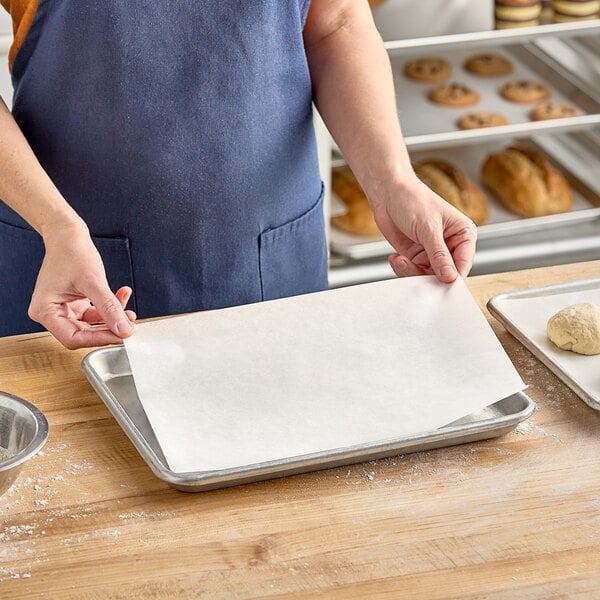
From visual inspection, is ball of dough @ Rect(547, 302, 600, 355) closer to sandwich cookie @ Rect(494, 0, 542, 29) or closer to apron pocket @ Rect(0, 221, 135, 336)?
apron pocket @ Rect(0, 221, 135, 336)

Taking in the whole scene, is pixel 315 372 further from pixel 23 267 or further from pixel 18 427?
pixel 23 267

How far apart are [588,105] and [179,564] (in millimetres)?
1934

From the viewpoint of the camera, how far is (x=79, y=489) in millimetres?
826

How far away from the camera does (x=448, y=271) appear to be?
1024mm

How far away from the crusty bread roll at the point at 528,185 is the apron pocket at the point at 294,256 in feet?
3.39

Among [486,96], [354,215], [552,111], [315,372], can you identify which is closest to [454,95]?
[486,96]

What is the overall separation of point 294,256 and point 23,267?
35 centimetres

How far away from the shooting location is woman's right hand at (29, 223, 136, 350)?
0.93 m

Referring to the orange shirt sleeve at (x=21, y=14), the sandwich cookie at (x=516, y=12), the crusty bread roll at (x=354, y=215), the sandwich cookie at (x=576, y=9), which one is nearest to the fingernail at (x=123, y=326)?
the orange shirt sleeve at (x=21, y=14)

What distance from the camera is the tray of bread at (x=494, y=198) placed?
225cm

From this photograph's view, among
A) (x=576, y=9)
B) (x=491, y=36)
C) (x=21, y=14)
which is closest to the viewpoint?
(x=21, y=14)

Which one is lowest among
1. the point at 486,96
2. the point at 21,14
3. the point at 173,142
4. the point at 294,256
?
the point at 486,96

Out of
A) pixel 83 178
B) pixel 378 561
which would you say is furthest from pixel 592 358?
pixel 83 178

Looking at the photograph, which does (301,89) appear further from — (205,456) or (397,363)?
(205,456)
